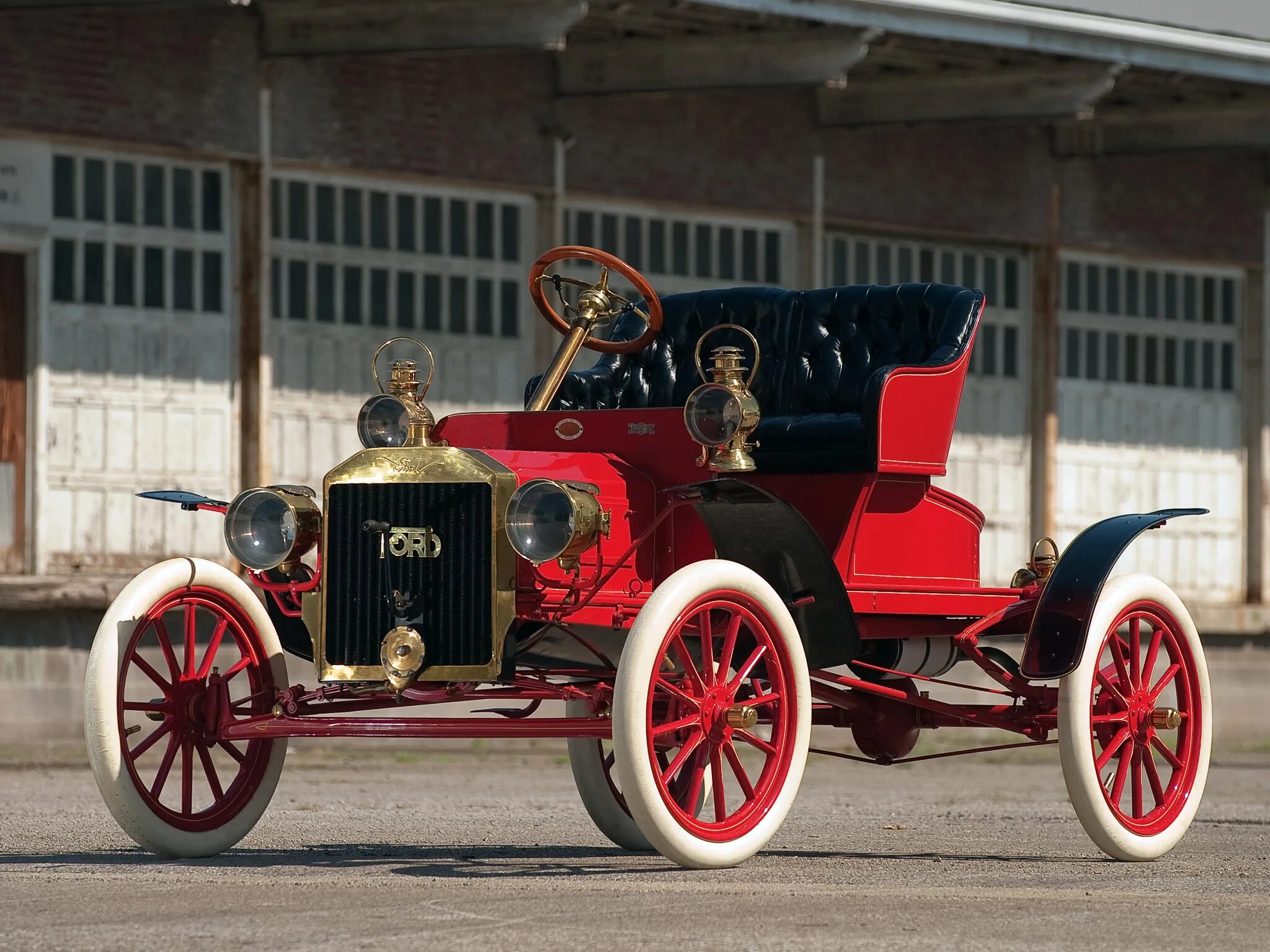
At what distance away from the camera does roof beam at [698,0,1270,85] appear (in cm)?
1544

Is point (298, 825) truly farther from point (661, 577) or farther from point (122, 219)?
point (122, 219)

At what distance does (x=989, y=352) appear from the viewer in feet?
62.3

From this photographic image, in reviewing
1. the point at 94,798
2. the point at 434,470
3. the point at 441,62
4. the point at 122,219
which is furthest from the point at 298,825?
the point at 441,62

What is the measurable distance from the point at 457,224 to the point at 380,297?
777mm

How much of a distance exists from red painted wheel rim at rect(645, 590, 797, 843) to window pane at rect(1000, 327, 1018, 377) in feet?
39.7

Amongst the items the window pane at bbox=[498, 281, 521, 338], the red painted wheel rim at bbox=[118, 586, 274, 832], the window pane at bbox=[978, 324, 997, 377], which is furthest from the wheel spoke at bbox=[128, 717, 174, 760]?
the window pane at bbox=[978, 324, 997, 377]

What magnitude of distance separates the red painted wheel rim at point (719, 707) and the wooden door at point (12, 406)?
834 cm

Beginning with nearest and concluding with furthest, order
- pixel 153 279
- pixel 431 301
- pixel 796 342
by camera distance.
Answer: pixel 796 342, pixel 153 279, pixel 431 301

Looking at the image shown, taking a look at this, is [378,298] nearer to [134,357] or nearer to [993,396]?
[134,357]

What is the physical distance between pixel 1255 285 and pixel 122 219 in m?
10.2

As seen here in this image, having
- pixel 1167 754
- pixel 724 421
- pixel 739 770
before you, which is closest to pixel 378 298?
pixel 1167 754

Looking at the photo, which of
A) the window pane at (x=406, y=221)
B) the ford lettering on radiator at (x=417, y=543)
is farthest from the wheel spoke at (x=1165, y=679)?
the window pane at (x=406, y=221)

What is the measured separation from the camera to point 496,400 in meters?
16.6

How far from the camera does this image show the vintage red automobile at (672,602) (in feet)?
23.0
